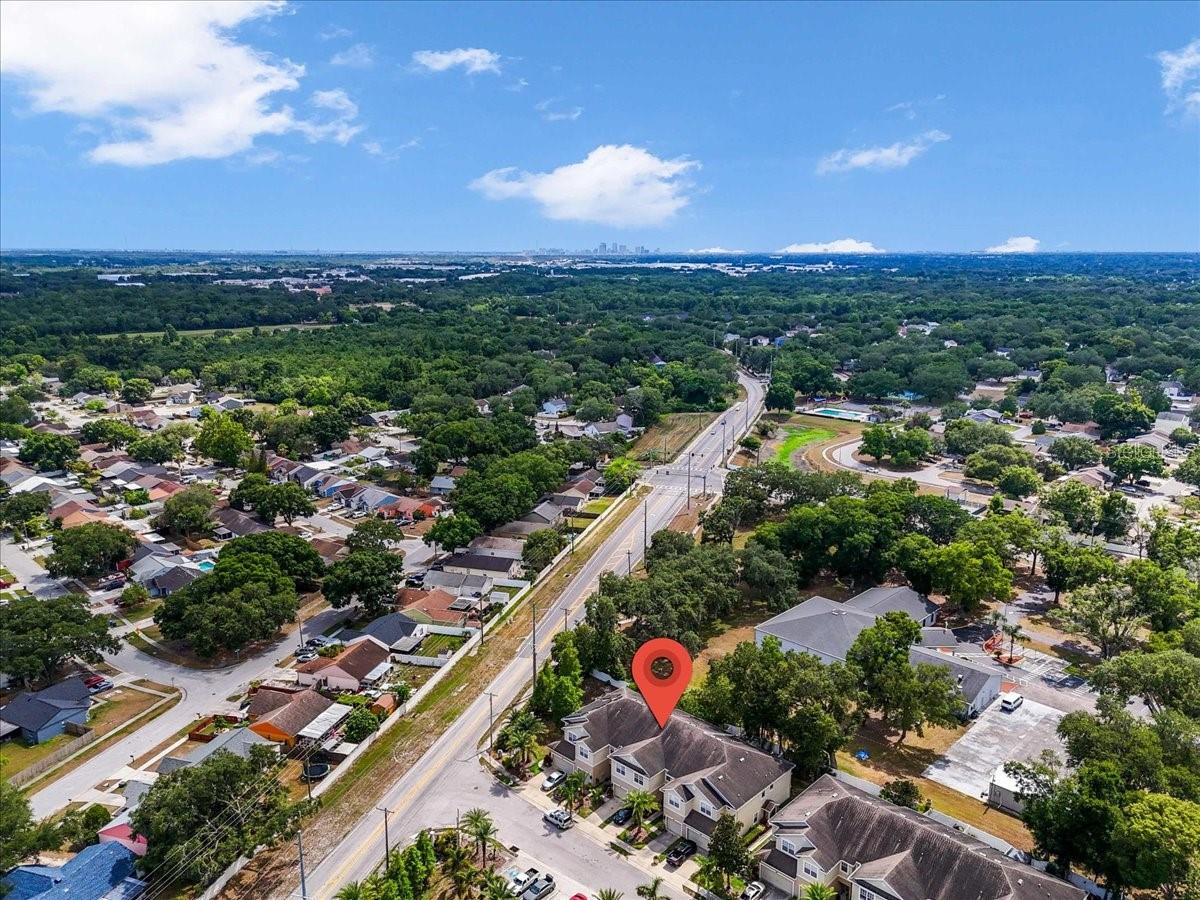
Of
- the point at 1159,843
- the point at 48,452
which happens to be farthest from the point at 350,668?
the point at 48,452

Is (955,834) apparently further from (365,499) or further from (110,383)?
(110,383)

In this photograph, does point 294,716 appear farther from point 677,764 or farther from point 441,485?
point 441,485

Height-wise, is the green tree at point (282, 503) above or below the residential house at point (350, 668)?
above

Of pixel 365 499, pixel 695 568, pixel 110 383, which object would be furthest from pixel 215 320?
pixel 695 568

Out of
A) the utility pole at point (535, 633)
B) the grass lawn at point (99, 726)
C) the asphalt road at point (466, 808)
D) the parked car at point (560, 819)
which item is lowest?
the grass lawn at point (99, 726)

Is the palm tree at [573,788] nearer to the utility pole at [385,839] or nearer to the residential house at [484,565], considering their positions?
the utility pole at [385,839]

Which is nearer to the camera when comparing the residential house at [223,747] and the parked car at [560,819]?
the parked car at [560,819]

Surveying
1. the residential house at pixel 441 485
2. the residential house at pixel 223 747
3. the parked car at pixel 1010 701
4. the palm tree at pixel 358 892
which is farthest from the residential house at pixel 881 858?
the residential house at pixel 441 485
